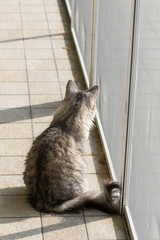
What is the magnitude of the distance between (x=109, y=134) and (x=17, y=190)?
3.44 ft

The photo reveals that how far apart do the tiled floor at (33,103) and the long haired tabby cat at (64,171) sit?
0.12 m

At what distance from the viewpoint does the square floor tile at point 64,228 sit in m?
4.72

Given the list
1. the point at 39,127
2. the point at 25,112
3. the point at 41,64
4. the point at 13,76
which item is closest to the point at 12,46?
the point at 41,64

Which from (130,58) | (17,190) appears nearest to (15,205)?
(17,190)

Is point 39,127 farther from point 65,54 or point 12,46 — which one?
point 12,46

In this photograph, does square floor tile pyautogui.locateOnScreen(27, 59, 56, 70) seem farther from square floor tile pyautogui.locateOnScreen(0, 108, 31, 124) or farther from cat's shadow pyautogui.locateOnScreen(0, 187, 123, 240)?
cat's shadow pyautogui.locateOnScreen(0, 187, 123, 240)

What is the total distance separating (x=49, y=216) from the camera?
4934 mm

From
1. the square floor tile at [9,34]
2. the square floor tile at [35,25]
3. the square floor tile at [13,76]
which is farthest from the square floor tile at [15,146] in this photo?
the square floor tile at [35,25]

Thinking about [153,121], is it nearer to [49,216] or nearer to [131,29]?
[131,29]

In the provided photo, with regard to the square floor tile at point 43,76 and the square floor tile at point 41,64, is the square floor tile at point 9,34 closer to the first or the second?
the square floor tile at point 41,64

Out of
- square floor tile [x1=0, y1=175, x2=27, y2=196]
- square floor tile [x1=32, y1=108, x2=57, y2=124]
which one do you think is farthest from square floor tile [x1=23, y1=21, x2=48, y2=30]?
square floor tile [x1=0, y1=175, x2=27, y2=196]

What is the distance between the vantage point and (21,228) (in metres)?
4.79

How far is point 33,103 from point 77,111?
1654 millimetres

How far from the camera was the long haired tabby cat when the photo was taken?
4.84 m
